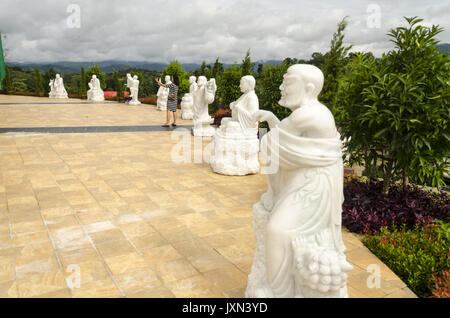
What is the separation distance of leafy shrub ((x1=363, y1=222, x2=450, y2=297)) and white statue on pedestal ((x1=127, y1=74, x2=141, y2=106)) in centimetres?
1859

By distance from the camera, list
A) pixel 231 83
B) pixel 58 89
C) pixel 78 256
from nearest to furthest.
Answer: pixel 78 256
pixel 231 83
pixel 58 89

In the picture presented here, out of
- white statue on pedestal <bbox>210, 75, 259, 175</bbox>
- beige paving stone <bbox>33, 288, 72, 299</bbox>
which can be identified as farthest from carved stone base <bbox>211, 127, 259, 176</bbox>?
beige paving stone <bbox>33, 288, 72, 299</bbox>

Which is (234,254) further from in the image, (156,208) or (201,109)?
(201,109)

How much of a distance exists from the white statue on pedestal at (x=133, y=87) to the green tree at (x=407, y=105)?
681 inches

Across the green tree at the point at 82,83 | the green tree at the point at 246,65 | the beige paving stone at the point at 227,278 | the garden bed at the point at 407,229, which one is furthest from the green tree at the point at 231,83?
the green tree at the point at 82,83

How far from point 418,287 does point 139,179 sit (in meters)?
4.95

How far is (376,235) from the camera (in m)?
4.32

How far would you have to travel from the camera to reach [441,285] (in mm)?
3150

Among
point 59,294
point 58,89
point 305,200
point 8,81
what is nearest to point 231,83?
point 59,294

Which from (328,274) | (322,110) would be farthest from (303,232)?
(322,110)

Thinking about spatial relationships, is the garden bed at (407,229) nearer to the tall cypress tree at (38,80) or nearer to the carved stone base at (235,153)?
the carved stone base at (235,153)

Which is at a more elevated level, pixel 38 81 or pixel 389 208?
pixel 38 81

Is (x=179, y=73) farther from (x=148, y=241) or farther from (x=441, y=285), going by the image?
(x=441, y=285)

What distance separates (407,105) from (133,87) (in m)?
18.5
